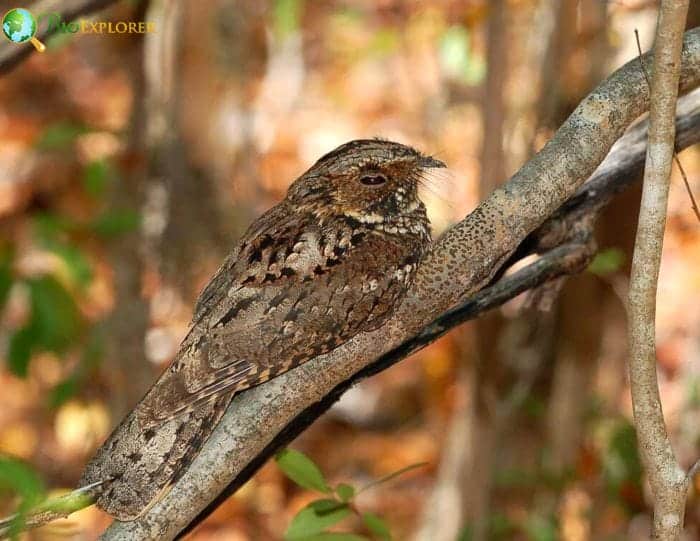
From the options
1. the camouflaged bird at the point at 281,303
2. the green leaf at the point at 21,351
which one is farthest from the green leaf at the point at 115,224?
the camouflaged bird at the point at 281,303

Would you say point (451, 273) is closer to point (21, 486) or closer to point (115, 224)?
point (21, 486)

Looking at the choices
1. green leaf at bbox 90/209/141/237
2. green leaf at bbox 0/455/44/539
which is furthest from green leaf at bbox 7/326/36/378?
green leaf at bbox 0/455/44/539

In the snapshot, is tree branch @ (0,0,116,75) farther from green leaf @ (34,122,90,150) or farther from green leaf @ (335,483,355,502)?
green leaf @ (335,483,355,502)

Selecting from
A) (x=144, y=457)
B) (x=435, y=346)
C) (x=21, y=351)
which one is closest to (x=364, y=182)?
(x=144, y=457)

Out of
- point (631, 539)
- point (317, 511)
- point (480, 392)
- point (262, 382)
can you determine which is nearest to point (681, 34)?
point (262, 382)

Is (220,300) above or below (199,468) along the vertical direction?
above

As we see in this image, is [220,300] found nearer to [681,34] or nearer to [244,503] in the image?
[681,34]
